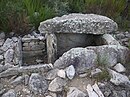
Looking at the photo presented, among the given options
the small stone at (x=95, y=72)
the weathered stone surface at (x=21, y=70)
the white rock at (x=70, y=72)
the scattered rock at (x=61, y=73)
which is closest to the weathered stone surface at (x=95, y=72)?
the small stone at (x=95, y=72)

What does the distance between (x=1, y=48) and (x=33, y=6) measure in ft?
3.25

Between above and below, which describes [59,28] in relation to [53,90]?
above

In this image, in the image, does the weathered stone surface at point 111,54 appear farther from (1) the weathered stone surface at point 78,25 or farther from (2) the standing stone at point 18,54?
(2) the standing stone at point 18,54

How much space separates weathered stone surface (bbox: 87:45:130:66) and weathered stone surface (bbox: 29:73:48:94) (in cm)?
76

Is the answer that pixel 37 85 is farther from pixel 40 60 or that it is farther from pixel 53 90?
pixel 40 60

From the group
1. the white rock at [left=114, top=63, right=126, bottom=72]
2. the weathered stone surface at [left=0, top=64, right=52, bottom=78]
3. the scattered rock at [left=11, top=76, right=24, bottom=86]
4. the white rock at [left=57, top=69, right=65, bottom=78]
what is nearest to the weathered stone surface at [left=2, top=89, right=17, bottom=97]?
the scattered rock at [left=11, top=76, right=24, bottom=86]

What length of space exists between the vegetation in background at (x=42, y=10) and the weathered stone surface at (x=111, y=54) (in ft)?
4.44

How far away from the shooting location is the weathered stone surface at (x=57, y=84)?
3.39 metres

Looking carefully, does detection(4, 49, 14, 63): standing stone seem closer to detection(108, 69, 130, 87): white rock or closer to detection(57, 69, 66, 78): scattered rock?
detection(57, 69, 66, 78): scattered rock

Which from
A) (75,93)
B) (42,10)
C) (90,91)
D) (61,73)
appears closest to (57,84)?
(61,73)

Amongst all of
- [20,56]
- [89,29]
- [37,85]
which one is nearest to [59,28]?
[89,29]

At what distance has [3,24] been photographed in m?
4.71

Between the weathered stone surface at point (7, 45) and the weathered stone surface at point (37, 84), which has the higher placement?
the weathered stone surface at point (7, 45)

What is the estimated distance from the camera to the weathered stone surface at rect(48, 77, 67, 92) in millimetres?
3392
